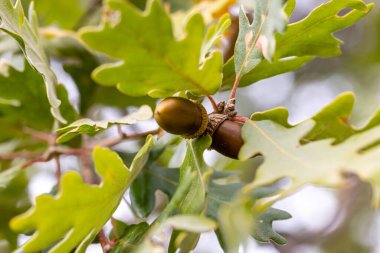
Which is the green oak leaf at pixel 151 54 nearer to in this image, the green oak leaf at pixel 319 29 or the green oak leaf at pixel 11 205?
the green oak leaf at pixel 319 29

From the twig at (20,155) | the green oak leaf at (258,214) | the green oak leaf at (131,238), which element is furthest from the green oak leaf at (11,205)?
the green oak leaf at (258,214)

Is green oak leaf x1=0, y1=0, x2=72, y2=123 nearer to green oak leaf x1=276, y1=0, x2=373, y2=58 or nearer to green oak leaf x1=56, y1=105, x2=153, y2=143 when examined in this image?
green oak leaf x1=56, y1=105, x2=153, y2=143

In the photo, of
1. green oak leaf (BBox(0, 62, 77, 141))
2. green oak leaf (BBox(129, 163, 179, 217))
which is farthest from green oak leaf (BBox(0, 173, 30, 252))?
green oak leaf (BBox(129, 163, 179, 217))

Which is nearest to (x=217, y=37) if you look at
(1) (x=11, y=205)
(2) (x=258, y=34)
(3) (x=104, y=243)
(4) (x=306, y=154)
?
(2) (x=258, y=34)

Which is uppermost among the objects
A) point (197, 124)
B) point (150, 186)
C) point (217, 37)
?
point (217, 37)

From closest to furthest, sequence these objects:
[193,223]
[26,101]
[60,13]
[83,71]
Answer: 1. [193,223]
2. [26,101]
3. [83,71]
4. [60,13]

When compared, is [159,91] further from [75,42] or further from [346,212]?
[346,212]

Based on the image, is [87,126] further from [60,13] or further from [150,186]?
[60,13]
